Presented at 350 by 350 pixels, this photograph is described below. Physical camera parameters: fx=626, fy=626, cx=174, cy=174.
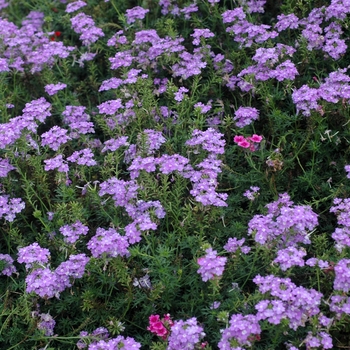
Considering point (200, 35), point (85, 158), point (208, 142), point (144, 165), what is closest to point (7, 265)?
point (85, 158)

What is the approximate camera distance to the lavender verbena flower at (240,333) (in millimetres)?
3111

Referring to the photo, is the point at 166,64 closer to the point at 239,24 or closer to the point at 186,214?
the point at 239,24

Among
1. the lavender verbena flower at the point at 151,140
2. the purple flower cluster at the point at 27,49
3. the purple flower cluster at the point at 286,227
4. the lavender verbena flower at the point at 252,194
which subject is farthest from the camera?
the purple flower cluster at the point at 27,49

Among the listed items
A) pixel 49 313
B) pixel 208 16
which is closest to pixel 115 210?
pixel 49 313

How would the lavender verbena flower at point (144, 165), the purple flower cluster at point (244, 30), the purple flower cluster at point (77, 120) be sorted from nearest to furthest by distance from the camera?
the lavender verbena flower at point (144, 165) < the purple flower cluster at point (77, 120) < the purple flower cluster at point (244, 30)

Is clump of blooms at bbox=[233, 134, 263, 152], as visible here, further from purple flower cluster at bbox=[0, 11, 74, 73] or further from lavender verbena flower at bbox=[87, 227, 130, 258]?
purple flower cluster at bbox=[0, 11, 74, 73]

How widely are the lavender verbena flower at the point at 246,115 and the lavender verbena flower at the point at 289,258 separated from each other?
1.27m

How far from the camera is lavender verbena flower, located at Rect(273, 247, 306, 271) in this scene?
3297mm

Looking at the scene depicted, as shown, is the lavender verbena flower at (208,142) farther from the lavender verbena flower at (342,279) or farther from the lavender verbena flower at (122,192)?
the lavender verbena flower at (342,279)

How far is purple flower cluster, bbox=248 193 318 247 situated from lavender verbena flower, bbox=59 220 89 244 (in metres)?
1.07

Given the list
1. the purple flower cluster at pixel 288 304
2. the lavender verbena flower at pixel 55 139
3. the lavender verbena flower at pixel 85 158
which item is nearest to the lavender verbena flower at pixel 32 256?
the lavender verbena flower at pixel 85 158

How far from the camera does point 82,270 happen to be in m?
3.70

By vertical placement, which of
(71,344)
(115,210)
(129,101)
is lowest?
(71,344)

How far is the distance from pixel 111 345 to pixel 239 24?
112 inches
